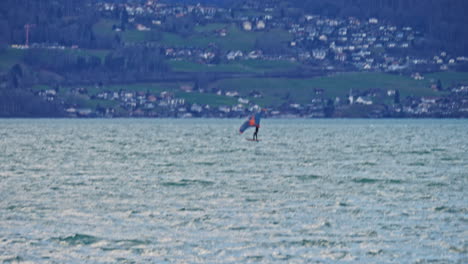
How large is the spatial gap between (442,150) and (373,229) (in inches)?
2343

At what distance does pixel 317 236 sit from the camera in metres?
32.5

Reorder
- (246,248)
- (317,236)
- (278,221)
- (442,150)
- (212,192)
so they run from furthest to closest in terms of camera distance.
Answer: (442,150) → (212,192) → (278,221) → (317,236) → (246,248)

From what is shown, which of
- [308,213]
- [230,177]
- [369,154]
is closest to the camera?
[308,213]

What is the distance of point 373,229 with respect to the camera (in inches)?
1337

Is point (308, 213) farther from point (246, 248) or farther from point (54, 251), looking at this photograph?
point (54, 251)

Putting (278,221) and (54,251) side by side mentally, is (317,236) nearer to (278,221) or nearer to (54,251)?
(278,221)

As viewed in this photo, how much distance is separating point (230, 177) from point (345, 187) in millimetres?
9061

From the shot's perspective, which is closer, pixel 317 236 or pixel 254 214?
pixel 317 236

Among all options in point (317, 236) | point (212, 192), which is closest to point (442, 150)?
point (212, 192)

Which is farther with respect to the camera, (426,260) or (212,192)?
(212,192)

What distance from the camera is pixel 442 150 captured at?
91.7 m

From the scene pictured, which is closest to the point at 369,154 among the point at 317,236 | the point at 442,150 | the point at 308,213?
the point at 442,150

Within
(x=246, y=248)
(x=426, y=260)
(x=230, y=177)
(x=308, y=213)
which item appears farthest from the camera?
(x=230, y=177)

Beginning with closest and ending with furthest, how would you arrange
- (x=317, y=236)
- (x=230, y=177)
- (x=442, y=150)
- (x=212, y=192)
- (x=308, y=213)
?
(x=317, y=236) < (x=308, y=213) < (x=212, y=192) < (x=230, y=177) < (x=442, y=150)
